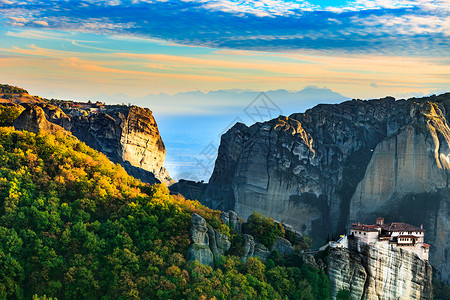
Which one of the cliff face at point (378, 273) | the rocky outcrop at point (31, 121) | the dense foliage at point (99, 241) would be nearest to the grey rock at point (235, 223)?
the dense foliage at point (99, 241)

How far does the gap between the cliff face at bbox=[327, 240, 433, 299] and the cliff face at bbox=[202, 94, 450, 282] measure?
1289cm

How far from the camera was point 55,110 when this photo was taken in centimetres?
9300

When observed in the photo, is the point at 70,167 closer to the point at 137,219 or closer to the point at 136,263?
the point at 137,219

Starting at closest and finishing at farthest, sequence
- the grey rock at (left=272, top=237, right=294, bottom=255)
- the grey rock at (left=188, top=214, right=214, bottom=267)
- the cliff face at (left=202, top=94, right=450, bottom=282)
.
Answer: the grey rock at (left=188, top=214, right=214, bottom=267) → the grey rock at (left=272, top=237, right=294, bottom=255) → the cliff face at (left=202, top=94, right=450, bottom=282)

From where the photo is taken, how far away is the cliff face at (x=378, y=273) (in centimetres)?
6406

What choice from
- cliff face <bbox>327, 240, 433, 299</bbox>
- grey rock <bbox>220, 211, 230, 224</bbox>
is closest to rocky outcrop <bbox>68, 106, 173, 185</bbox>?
grey rock <bbox>220, 211, 230, 224</bbox>

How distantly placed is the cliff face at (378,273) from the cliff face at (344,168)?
12893mm

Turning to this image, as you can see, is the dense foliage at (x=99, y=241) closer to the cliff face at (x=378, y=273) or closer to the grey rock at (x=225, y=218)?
the grey rock at (x=225, y=218)

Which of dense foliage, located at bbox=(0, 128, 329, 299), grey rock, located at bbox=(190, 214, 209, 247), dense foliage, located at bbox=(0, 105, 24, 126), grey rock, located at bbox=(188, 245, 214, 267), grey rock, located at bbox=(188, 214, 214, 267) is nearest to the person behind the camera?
dense foliage, located at bbox=(0, 128, 329, 299)

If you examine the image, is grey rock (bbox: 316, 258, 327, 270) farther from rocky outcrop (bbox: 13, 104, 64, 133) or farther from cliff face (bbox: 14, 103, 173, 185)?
cliff face (bbox: 14, 103, 173, 185)

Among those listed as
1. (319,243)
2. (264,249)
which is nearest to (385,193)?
(319,243)

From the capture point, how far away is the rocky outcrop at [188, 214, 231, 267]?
5906 cm

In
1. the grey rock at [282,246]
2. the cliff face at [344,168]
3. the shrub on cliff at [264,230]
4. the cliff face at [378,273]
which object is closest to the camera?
the cliff face at [378,273]

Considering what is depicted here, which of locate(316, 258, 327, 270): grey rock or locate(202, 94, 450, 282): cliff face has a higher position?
locate(202, 94, 450, 282): cliff face
